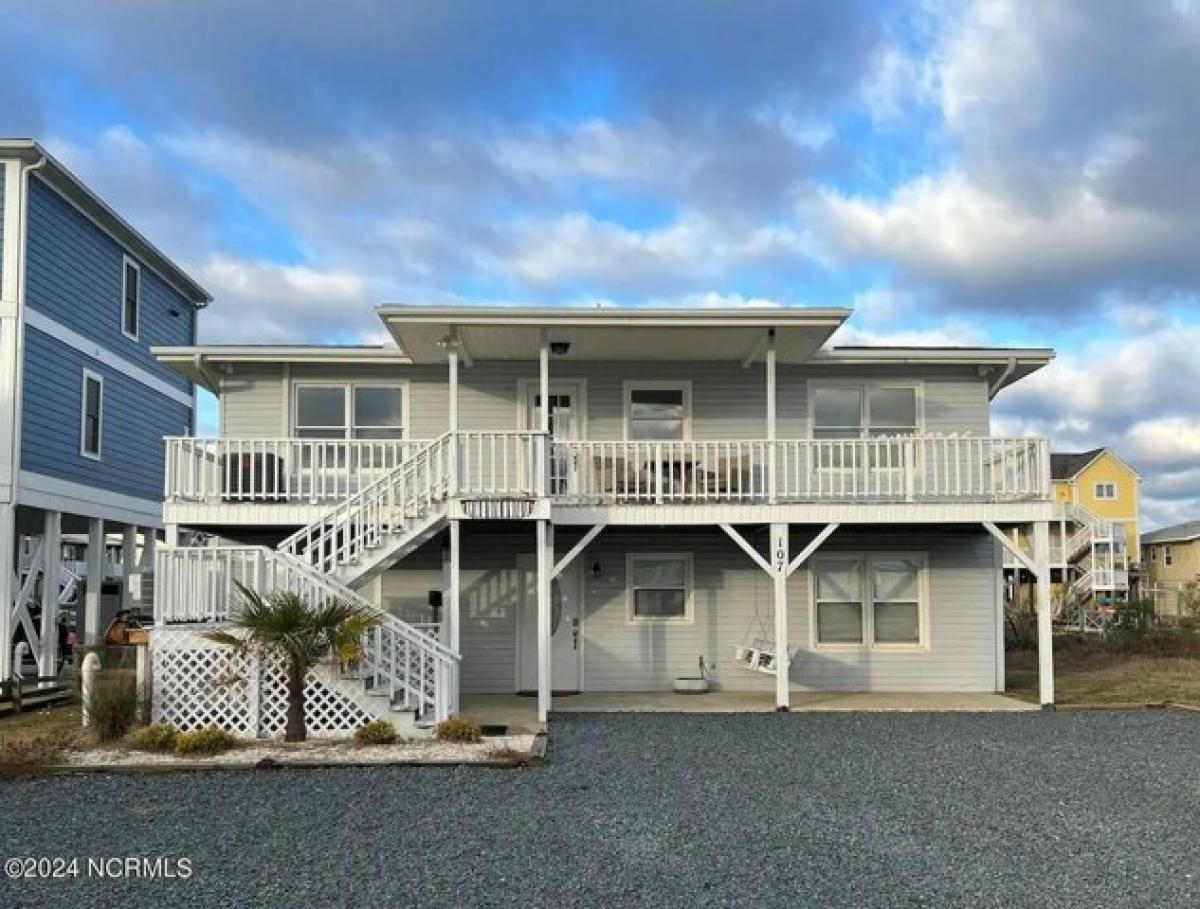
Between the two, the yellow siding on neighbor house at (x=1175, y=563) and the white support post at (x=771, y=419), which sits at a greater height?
the white support post at (x=771, y=419)

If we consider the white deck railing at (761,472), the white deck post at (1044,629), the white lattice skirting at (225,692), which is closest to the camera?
the white lattice skirting at (225,692)

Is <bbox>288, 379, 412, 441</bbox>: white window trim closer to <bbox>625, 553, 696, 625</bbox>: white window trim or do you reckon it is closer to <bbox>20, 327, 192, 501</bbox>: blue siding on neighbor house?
<bbox>625, 553, 696, 625</bbox>: white window trim

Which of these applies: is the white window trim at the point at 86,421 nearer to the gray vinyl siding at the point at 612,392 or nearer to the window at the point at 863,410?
the gray vinyl siding at the point at 612,392

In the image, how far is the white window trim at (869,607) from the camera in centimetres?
1659

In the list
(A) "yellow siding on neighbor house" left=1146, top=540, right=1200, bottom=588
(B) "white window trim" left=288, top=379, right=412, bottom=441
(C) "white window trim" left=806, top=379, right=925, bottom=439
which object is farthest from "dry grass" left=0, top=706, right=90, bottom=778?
(A) "yellow siding on neighbor house" left=1146, top=540, right=1200, bottom=588

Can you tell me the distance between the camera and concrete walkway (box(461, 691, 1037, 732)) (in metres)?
14.2

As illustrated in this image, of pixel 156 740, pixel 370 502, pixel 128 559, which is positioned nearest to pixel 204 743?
pixel 156 740

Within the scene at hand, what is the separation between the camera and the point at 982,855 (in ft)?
23.5

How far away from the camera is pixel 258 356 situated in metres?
16.0

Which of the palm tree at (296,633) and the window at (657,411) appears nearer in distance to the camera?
the palm tree at (296,633)

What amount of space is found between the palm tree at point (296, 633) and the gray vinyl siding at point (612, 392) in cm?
530

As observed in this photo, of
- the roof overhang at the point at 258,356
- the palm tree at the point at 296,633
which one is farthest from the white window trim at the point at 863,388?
the palm tree at the point at 296,633

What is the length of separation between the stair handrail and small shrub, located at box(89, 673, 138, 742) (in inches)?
91.0

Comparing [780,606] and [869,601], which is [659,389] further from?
[869,601]
